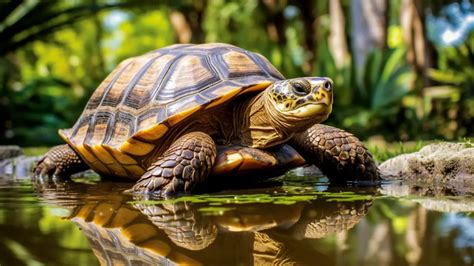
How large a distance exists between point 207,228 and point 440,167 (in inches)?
77.6

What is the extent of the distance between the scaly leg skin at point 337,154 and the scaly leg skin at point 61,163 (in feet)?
6.21

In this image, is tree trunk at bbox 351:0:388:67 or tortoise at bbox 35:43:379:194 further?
tree trunk at bbox 351:0:388:67

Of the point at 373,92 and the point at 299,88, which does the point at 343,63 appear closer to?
the point at 373,92

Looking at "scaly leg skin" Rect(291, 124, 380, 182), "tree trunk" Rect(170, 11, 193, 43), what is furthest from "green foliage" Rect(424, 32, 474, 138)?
"scaly leg skin" Rect(291, 124, 380, 182)

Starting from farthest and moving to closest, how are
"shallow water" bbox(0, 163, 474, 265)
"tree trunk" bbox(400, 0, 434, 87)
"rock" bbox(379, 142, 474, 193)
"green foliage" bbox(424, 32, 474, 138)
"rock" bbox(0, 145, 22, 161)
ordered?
"tree trunk" bbox(400, 0, 434, 87) < "green foliage" bbox(424, 32, 474, 138) < "rock" bbox(0, 145, 22, 161) < "rock" bbox(379, 142, 474, 193) < "shallow water" bbox(0, 163, 474, 265)

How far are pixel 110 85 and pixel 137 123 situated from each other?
80 cm

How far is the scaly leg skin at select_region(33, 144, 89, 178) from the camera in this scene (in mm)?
4594

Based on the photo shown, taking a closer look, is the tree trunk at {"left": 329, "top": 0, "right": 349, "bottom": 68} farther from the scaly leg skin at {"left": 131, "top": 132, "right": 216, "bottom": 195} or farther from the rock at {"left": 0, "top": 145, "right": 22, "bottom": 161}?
the scaly leg skin at {"left": 131, "top": 132, "right": 216, "bottom": 195}

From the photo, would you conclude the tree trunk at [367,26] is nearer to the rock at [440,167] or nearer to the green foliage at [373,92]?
the green foliage at [373,92]

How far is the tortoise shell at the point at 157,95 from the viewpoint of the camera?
345 centimetres

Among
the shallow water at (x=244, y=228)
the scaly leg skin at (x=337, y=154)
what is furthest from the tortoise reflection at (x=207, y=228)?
the scaly leg skin at (x=337, y=154)

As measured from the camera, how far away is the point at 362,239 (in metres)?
1.73

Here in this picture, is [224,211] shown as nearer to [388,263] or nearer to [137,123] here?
[388,263]

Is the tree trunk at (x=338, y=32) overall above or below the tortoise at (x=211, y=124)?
above
